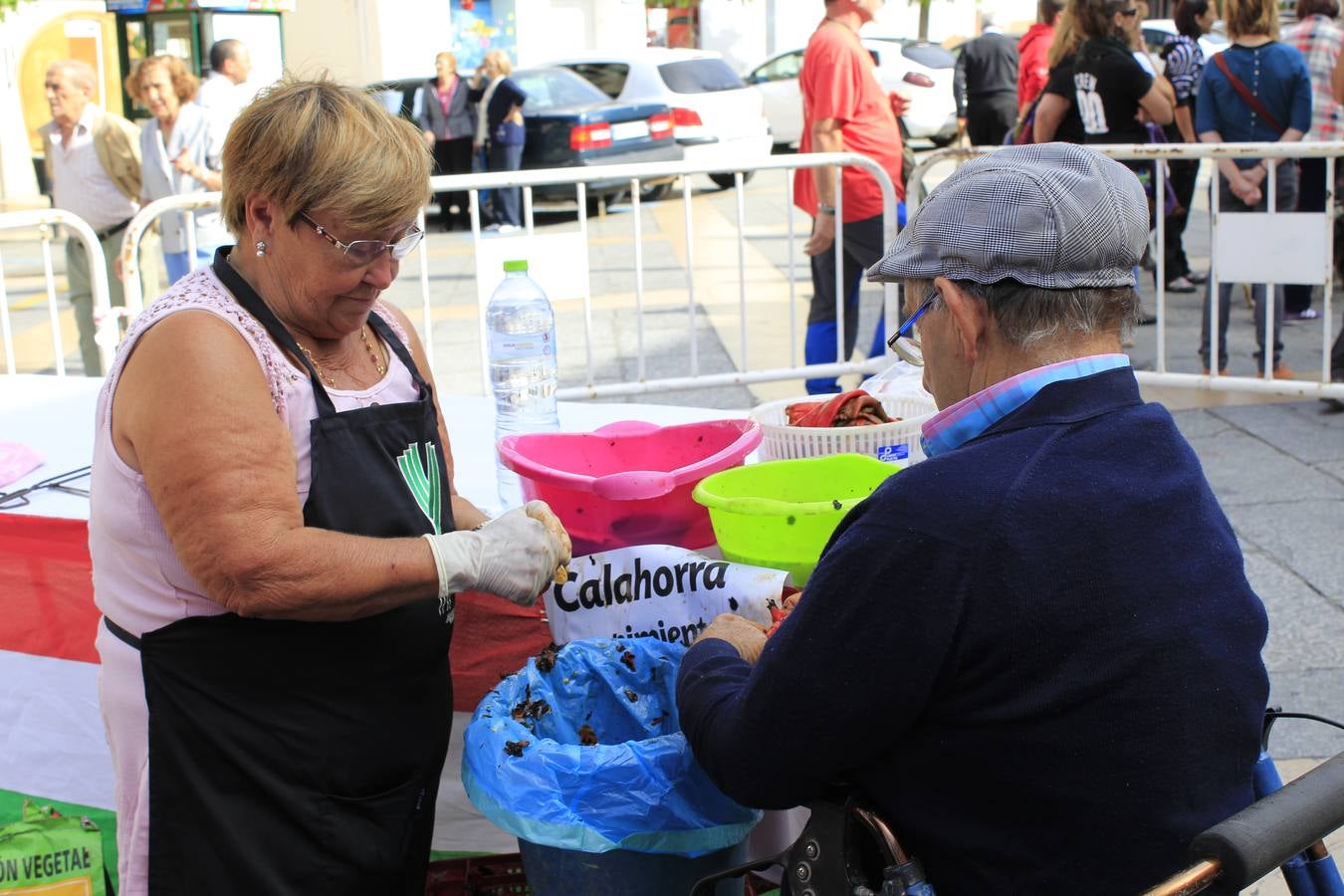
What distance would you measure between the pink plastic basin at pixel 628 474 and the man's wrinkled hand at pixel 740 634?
17.4 inches

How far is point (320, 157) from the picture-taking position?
194cm

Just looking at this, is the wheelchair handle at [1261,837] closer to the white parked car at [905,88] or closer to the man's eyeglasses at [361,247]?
the man's eyeglasses at [361,247]

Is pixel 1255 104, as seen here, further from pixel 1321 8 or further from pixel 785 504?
pixel 785 504

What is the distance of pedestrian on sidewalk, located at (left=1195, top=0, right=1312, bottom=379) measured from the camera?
289 inches

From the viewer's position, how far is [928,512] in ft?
5.02

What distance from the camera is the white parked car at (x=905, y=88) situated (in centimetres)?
1931

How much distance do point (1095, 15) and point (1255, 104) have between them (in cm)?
115

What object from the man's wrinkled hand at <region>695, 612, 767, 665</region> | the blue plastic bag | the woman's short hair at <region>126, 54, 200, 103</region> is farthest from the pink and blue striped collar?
the woman's short hair at <region>126, 54, 200, 103</region>

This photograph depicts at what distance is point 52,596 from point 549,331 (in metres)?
1.33

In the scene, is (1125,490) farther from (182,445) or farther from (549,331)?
(549,331)

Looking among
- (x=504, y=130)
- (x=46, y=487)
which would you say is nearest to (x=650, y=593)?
(x=46, y=487)

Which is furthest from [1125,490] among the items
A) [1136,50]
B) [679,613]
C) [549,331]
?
[1136,50]

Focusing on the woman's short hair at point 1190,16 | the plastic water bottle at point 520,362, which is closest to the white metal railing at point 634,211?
the plastic water bottle at point 520,362

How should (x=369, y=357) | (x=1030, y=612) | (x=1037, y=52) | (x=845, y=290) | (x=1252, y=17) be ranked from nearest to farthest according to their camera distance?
(x=1030, y=612)
(x=369, y=357)
(x=845, y=290)
(x=1252, y=17)
(x=1037, y=52)
